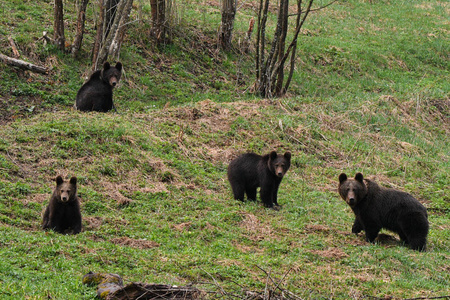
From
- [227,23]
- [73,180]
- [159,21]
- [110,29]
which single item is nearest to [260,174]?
[73,180]

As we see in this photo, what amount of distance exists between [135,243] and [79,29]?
506 inches

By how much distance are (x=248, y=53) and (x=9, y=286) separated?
71.2 feet

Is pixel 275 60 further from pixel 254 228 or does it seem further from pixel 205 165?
pixel 254 228

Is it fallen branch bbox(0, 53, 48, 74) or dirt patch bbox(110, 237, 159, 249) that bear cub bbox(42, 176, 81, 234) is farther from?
fallen branch bbox(0, 53, 48, 74)

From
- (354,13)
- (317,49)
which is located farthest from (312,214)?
(354,13)

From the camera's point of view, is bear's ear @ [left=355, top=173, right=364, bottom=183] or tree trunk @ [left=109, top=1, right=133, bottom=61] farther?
tree trunk @ [left=109, top=1, right=133, bottom=61]

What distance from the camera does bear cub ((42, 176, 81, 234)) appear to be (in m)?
10.0

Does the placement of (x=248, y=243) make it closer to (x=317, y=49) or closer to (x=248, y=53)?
(x=248, y=53)

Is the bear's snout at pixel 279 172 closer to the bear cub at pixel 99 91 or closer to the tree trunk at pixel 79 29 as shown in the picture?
the bear cub at pixel 99 91

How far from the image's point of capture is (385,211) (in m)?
11.0

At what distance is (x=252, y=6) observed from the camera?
33281mm

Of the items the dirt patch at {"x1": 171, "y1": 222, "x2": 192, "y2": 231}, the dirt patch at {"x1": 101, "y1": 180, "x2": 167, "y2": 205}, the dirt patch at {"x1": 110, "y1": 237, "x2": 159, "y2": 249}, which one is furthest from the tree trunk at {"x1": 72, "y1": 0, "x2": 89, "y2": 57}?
the dirt patch at {"x1": 110, "y1": 237, "x2": 159, "y2": 249}

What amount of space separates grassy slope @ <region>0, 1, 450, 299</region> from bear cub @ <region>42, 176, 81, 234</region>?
1.17 ft

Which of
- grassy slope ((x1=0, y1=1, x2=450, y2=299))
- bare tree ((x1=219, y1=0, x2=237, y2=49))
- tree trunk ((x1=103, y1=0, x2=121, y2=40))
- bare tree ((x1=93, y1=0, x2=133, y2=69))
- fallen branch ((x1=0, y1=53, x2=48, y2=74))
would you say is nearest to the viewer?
grassy slope ((x1=0, y1=1, x2=450, y2=299))
